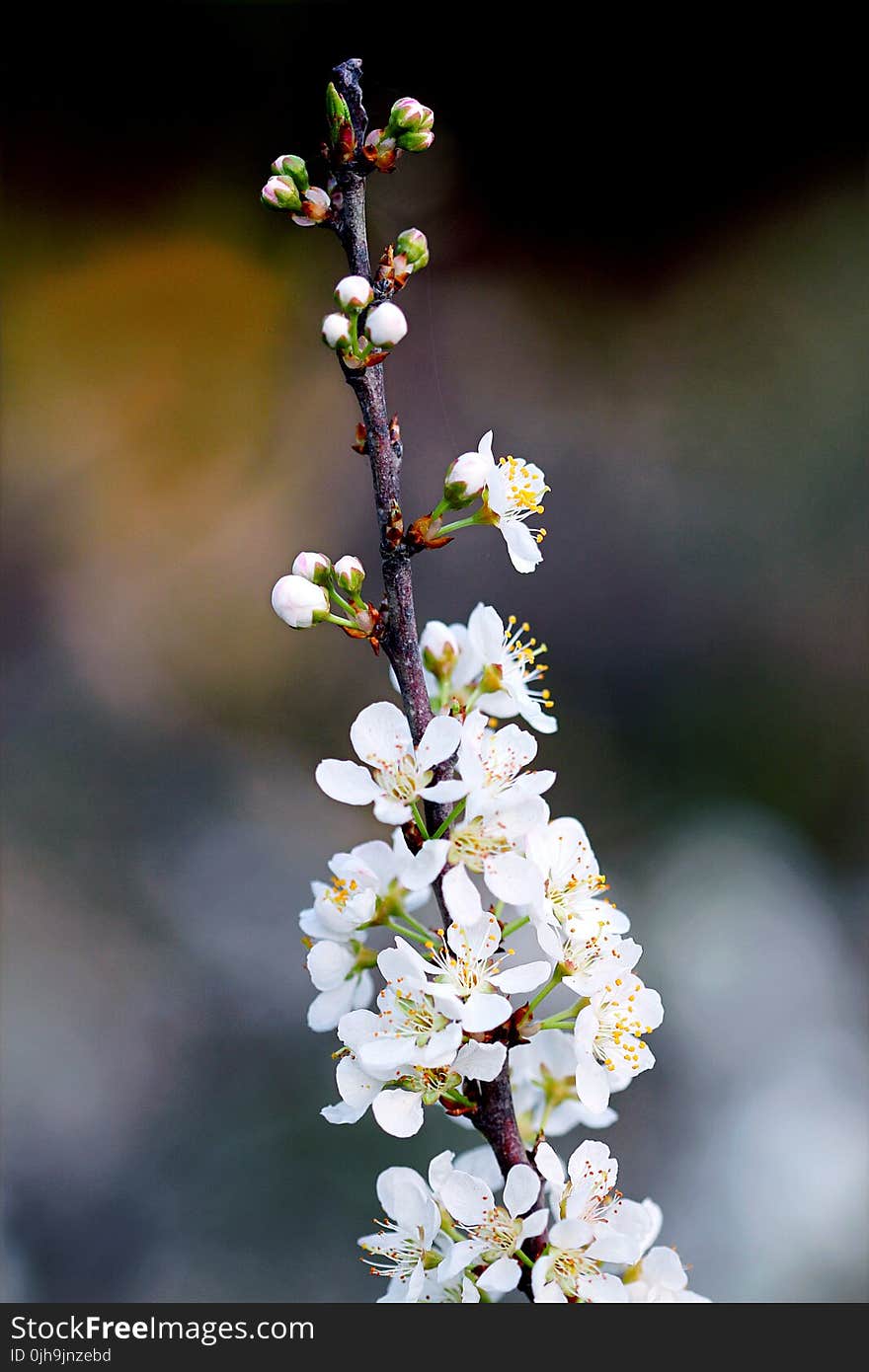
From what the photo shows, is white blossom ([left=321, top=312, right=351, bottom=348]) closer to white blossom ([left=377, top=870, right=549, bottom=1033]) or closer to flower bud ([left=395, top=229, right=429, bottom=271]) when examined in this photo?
flower bud ([left=395, top=229, right=429, bottom=271])

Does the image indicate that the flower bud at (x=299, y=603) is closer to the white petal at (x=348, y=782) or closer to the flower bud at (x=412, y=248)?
the white petal at (x=348, y=782)

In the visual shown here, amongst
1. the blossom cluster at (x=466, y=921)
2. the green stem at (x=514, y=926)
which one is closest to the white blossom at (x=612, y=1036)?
the blossom cluster at (x=466, y=921)

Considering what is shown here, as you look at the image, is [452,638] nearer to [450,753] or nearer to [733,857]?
[450,753]

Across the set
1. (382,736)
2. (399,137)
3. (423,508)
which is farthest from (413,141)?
(423,508)

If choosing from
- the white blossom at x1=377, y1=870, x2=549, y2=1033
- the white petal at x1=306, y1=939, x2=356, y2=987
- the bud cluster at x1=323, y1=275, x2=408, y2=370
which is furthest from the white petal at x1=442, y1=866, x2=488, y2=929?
the bud cluster at x1=323, y1=275, x2=408, y2=370

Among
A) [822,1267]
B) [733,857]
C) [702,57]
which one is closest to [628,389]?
[702,57]

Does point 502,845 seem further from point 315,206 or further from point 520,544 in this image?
point 315,206
